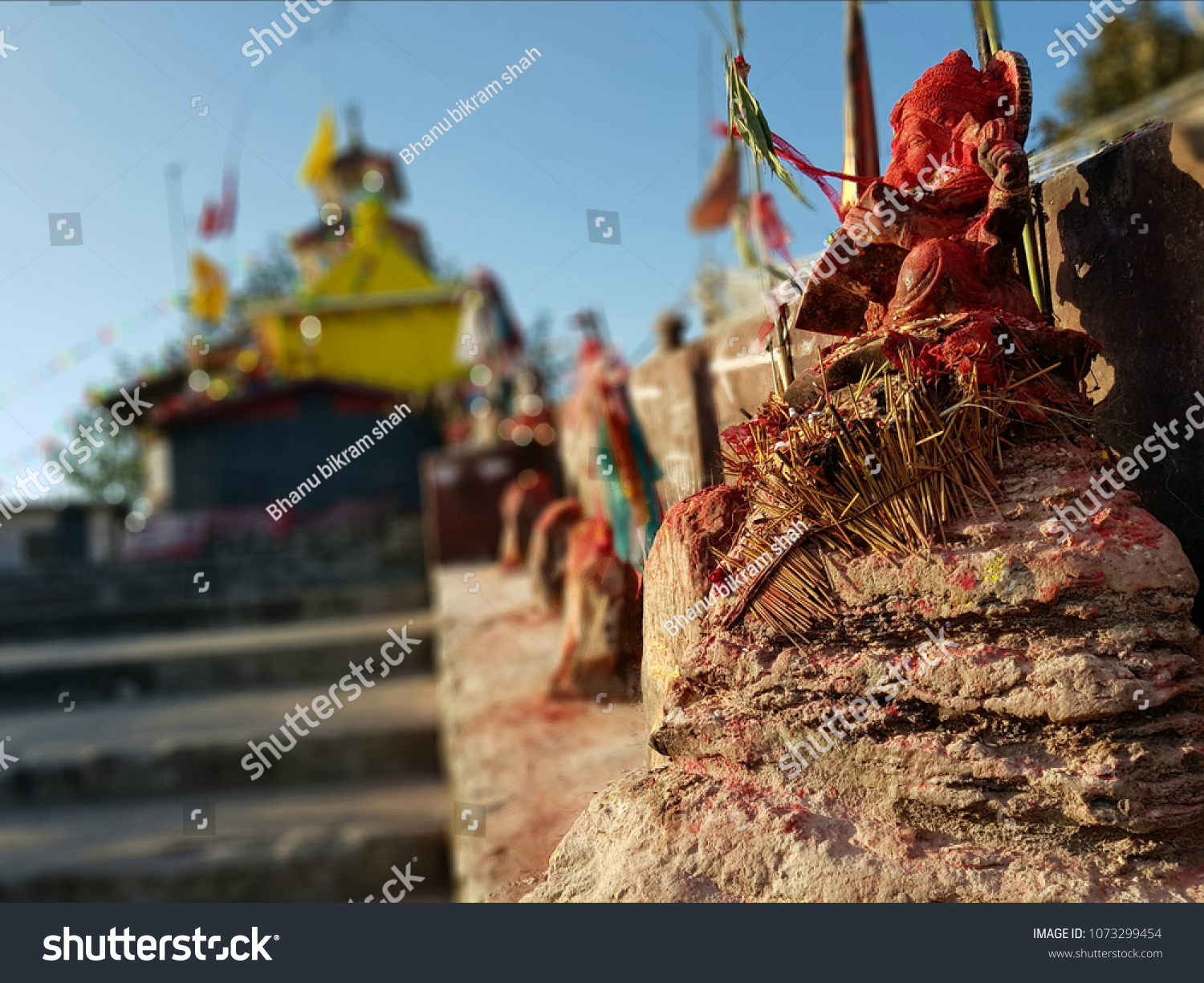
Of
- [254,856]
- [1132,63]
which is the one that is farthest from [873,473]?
[1132,63]

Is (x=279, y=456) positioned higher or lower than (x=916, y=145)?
higher

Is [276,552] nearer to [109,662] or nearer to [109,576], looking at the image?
[109,576]

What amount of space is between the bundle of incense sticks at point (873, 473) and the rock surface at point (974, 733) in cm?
4

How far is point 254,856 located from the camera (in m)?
4.19

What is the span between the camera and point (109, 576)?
1006 cm

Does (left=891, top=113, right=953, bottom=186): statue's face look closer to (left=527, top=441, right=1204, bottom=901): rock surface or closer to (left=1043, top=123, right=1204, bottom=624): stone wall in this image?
(left=1043, top=123, right=1204, bottom=624): stone wall

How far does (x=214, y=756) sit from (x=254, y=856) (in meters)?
1.01

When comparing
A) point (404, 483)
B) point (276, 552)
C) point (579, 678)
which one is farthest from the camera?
point (404, 483)

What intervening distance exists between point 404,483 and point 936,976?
14.9m

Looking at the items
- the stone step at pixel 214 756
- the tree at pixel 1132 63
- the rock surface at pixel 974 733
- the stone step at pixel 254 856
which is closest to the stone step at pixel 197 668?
the stone step at pixel 214 756

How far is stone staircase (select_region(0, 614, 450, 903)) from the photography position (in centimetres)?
418

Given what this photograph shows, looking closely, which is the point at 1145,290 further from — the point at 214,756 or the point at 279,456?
the point at 279,456

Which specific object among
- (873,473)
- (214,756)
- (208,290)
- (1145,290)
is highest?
(208,290)

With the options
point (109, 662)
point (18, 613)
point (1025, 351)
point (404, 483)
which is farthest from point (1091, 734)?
point (404, 483)
